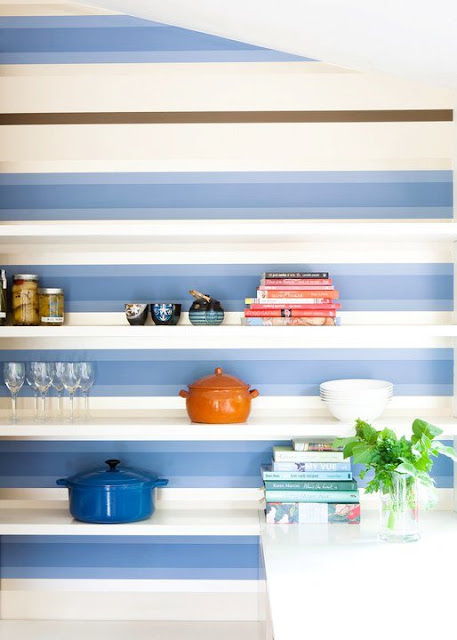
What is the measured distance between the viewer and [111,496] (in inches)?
113

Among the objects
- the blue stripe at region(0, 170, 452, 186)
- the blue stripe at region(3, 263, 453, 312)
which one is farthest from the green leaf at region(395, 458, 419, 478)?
the blue stripe at region(0, 170, 452, 186)

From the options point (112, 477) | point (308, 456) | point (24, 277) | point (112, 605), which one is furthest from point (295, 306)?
point (112, 605)

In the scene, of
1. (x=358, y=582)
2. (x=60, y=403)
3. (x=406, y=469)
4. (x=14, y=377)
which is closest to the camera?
(x=358, y=582)

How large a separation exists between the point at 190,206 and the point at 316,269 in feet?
1.68

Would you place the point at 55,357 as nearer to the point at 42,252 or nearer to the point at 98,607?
the point at 42,252

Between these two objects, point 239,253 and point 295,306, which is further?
point 239,253

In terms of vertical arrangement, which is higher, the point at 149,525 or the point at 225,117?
the point at 225,117

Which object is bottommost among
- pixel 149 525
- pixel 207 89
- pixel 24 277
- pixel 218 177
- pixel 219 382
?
pixel 149 525

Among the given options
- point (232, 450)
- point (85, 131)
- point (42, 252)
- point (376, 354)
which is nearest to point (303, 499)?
point (232, 450)

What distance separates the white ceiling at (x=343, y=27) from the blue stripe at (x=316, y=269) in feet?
2.28

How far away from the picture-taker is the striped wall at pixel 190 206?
3125 mm

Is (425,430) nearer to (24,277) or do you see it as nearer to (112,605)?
(112,605)

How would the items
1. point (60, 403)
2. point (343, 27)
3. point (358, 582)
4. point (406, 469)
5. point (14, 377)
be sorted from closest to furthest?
point (358, 582)
point (406, 469)
point (343, 27)
point (14, 377)
point (60, 403)

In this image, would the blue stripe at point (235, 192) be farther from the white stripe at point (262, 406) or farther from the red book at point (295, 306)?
the white stripe at point (262, 406)
